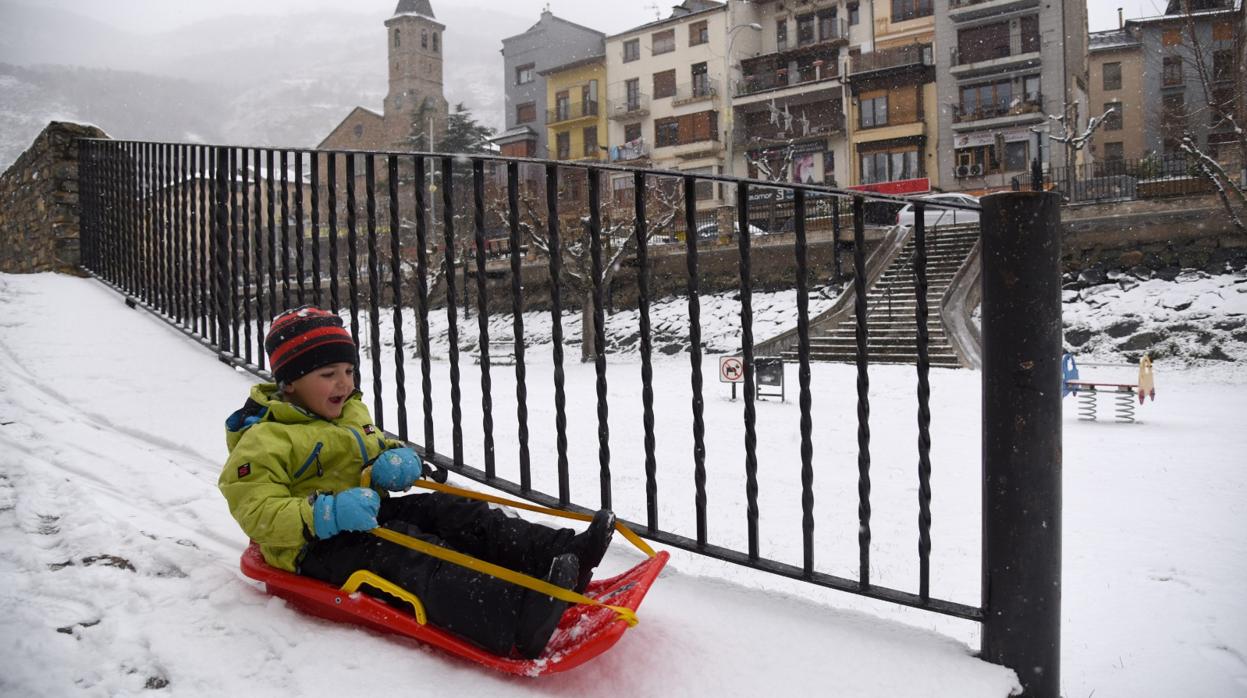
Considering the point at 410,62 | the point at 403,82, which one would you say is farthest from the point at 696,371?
the point at 410,62

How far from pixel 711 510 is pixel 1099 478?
3455mm

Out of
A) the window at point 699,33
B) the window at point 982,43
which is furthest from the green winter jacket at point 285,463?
the window at point 699,33

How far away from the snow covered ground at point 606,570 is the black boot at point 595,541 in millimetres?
251

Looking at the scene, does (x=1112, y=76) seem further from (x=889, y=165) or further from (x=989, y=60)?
(x=889, y=165)

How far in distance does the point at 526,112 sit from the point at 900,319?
3522cm

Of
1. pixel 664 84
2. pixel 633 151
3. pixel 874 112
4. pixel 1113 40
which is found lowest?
pixel 874 112

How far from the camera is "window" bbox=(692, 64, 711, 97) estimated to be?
37250 mm

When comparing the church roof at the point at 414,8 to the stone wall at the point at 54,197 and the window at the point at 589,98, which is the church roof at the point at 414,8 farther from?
the stone wall at the point at 54,197

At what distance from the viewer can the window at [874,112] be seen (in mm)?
32812

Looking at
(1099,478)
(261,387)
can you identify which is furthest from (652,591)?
(1099,478)

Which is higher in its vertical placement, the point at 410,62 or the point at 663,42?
the point at 410,62

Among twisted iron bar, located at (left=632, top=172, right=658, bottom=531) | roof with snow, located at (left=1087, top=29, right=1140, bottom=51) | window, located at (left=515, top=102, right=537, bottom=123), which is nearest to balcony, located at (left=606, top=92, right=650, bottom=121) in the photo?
window, located at (left=515, top=102, right=537, bottom=123)

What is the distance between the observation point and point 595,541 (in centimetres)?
188

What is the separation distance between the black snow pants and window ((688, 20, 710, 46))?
39.0 meters
